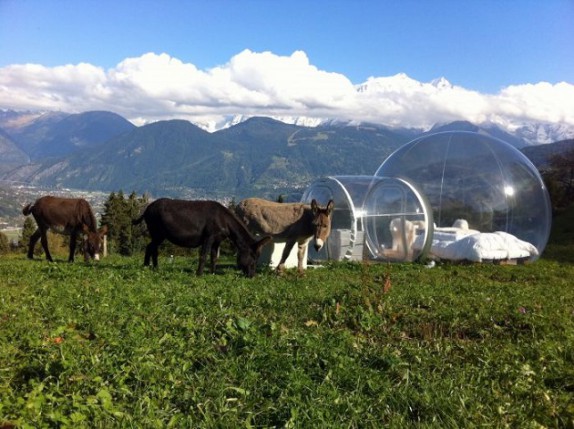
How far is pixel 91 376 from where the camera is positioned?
5094mm

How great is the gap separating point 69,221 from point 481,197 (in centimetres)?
1674

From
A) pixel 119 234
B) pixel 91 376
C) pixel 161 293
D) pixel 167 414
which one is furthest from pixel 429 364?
pixel 119 234

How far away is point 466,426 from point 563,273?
15.6 metres

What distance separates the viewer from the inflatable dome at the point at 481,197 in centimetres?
2147

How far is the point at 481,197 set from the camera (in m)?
22.2

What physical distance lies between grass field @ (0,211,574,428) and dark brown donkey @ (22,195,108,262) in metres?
7.92

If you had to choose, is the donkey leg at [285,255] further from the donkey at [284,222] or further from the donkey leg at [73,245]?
the donkey leg at [73,245]

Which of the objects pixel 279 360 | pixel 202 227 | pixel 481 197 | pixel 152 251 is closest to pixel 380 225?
pixel 481 197

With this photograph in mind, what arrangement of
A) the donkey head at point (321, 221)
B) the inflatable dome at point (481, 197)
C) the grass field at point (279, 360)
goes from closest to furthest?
1. the grass field at point (279, 360)
2. the donkey head at point (321, 221)
3. the inflatable dome at point (481, 197)

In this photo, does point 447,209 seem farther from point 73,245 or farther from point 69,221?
point 69,221

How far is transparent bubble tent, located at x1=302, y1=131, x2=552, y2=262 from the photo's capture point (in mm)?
21219

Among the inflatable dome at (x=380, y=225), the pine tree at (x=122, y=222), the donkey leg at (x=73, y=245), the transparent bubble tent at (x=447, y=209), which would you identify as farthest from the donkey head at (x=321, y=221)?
the pine tree at (x=122, y=222)

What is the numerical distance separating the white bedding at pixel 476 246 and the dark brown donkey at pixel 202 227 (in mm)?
9588

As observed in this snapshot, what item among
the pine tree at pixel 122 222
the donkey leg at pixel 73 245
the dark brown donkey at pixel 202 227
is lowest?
the pine tree at pixel 122 222
